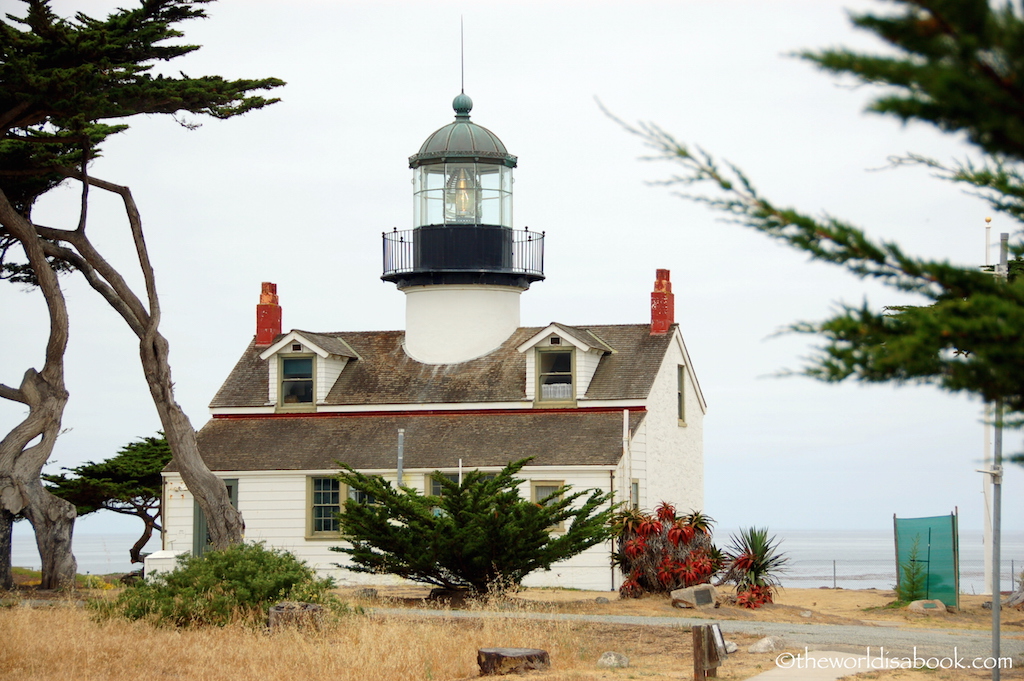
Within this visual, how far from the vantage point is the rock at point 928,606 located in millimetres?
20094

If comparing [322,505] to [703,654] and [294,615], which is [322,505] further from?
[703,654]

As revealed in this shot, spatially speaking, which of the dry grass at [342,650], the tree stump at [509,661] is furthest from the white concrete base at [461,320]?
the tree stump at [509,661]

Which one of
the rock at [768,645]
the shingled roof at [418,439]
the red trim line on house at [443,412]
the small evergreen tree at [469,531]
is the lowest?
the rock at [768,645]

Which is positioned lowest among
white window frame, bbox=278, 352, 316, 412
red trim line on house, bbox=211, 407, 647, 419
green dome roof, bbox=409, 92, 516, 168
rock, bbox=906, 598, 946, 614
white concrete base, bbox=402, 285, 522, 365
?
rock, bbox=906, 598, 946, 614

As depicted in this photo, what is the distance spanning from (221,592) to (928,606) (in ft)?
38.5

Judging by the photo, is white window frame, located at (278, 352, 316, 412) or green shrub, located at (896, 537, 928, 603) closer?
green shrub, located at (896, 537, 928, 603)

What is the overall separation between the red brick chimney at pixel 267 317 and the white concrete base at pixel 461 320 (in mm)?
3894

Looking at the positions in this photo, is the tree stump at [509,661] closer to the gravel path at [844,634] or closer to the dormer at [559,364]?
the gravel path at [844,634]

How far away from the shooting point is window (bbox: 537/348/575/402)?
27125 mm

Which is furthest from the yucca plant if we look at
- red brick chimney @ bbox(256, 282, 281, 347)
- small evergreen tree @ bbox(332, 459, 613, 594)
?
red brick chimney @ bbox(256, 282, 281, 347)

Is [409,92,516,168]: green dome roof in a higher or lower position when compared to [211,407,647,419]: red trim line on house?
higher

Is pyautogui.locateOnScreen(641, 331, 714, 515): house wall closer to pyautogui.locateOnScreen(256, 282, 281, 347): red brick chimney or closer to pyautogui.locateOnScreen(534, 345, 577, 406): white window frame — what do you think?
pyautogui.locateOnScreen(534, 345, 577, 406): white window frame

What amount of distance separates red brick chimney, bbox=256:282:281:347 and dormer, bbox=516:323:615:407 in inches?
282

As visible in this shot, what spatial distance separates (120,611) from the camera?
16406mm
